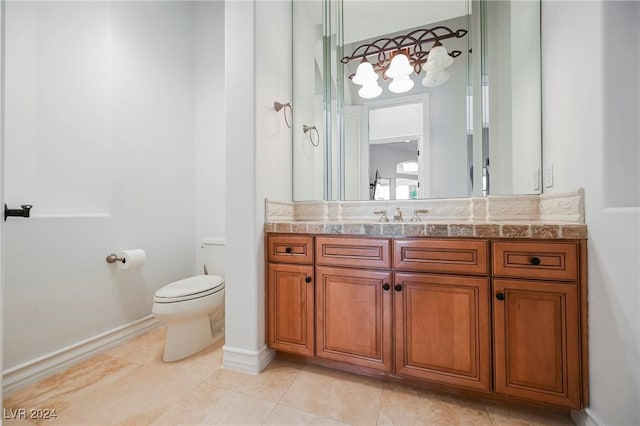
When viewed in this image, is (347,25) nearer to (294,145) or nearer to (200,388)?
(294,145)

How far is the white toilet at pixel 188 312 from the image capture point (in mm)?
1579

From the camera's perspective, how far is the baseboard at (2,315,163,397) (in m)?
1.34

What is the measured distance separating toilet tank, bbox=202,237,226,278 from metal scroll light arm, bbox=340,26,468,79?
1.69 m

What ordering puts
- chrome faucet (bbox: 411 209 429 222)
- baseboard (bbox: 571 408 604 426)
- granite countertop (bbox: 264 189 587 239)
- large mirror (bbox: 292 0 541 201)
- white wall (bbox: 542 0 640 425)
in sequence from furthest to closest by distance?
chrome faucet (bbox: 411 209 429 222)
large mirror (bbox: 292 0 541 201)
granite countertop (bbox: 264 189 587 239)
baseboard (bbox: 571 408 604 426)
white wall (bbox: 542 0 640 425)

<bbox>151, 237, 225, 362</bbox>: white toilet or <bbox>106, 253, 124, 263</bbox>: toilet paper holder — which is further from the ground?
<bbox>106, 253, 124, 263</bbox>: toilet paper holder

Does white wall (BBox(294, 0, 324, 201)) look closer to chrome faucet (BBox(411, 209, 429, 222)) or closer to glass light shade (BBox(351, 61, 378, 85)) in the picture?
glass light shade (BBox(351, 61, 378, 85))

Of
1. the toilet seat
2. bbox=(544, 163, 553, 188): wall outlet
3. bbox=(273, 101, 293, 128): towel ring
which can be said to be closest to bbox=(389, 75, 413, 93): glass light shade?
bbox=(273, 101, 293, 128): towel ring

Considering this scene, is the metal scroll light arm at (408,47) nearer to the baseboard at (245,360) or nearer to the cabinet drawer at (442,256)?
the cabinet drawer at (442,256)

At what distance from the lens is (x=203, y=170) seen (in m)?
2.52

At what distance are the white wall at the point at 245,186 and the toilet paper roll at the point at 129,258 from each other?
30.4 inches

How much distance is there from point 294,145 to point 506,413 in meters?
1.95

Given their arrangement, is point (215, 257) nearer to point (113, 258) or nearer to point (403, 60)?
point (113, 258)

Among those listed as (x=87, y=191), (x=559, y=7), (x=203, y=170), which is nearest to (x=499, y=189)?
(x=559, y=7)

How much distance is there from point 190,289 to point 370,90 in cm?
188
